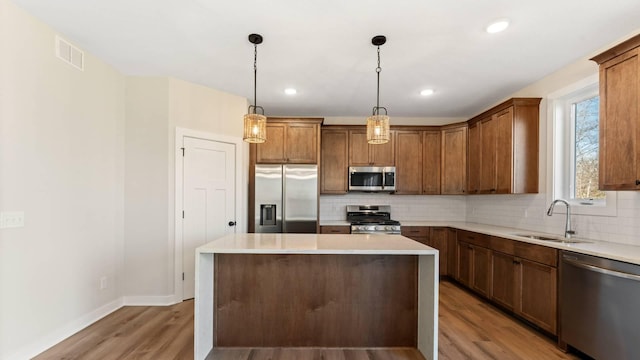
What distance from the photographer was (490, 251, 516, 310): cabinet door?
3.24 metres

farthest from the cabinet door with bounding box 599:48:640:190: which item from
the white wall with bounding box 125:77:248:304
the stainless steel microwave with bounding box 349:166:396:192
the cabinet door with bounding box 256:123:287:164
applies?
the white wall with bounding box 125:77:248:304

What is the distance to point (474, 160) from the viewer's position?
4.57 meters

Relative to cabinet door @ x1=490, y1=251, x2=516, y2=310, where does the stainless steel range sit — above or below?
above

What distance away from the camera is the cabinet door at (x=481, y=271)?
367 centimetres

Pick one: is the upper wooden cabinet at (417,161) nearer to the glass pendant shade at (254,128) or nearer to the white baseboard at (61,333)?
the glass pendant shade at (254,128)

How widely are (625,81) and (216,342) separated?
3.73m

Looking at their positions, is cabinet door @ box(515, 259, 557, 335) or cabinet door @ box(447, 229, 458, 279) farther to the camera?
cabinet door @ box(447, 229, 458, 279)

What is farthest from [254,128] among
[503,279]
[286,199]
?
[503,279]

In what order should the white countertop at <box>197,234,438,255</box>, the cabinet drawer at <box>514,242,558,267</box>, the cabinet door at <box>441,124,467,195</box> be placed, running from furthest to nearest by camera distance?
1. the cabinet door at <box>441,124,467,195</box>
2. the cabinet drawer at <box>514,242,558,267</box>
3. the white countertop at <box>197,234,438,255</box>

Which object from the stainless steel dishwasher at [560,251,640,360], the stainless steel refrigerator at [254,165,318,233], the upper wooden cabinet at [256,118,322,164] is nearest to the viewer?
the stainless steel dishwasher at [560,251,640,360]

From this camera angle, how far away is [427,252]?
2.22 meters

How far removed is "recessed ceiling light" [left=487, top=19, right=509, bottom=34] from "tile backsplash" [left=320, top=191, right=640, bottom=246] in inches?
67.8

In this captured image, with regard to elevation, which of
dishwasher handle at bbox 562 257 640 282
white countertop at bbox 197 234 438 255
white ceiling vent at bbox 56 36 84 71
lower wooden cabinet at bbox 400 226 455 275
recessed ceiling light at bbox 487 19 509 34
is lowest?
lower wooden cabinet at bbox 400 226 455 275

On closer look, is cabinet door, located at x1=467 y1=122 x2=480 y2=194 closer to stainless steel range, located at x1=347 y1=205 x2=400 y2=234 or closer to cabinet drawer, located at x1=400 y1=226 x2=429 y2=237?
cabinet drawer, located at x1=400 y1=226 x2=429 y2=237
